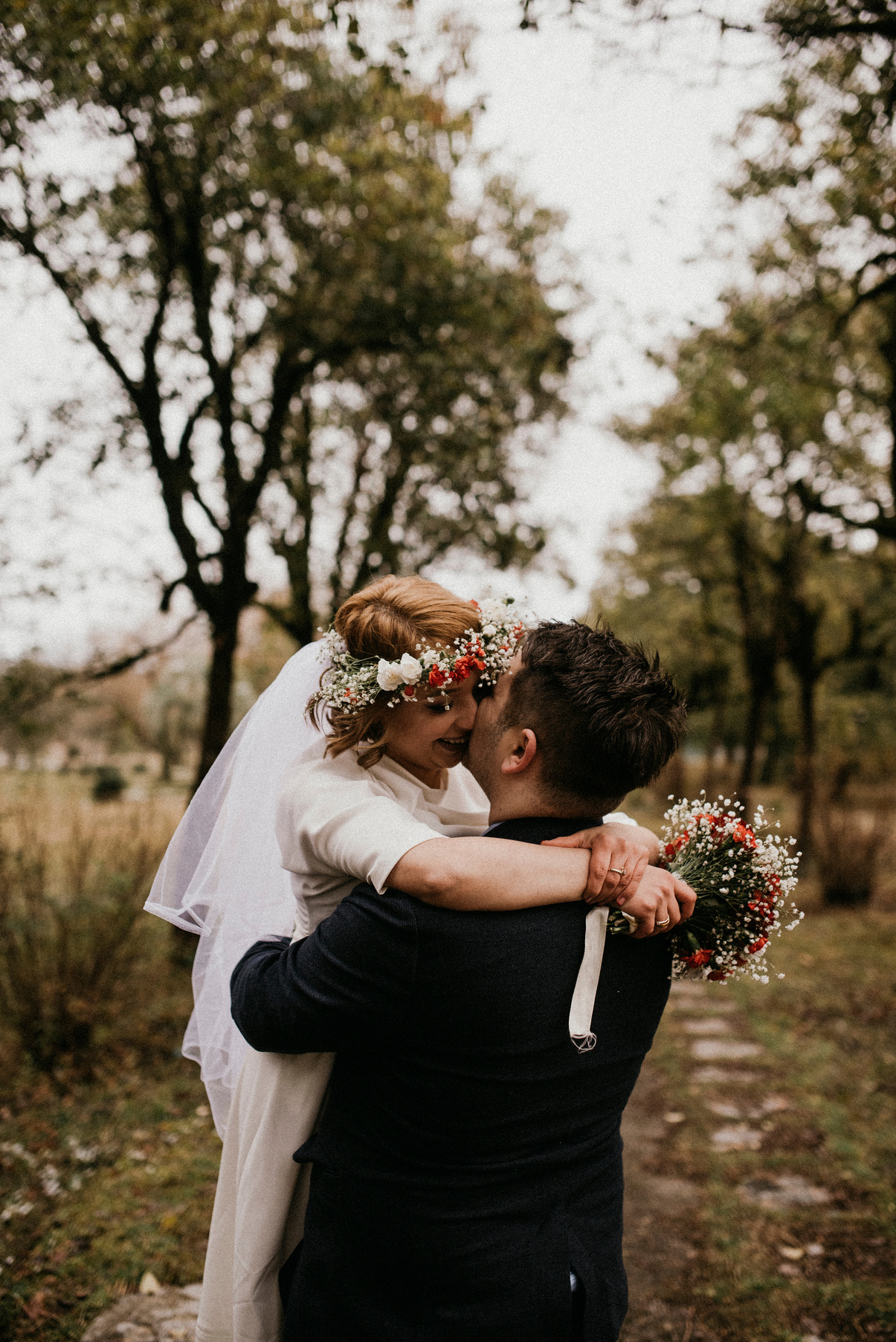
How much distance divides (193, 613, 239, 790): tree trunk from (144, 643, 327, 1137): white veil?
4.97 metres

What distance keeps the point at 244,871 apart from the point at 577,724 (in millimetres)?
1107

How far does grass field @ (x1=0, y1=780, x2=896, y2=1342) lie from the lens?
3.76 m

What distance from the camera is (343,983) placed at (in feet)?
4.98

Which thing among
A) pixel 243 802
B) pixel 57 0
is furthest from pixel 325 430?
pixel 243 802

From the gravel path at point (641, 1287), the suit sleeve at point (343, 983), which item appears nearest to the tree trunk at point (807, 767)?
the gravel path at point (641, 1287)

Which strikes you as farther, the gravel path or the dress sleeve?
the gravel path

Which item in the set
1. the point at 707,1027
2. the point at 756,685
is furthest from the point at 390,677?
the point at 756,685

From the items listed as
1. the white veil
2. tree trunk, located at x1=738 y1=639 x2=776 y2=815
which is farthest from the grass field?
tree trunk, located at x1=738 y1=639 x2=776 y2=815

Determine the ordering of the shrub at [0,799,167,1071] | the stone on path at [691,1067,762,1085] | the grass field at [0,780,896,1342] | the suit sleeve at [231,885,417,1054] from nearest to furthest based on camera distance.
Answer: the suit sleeve at [231,885,417,1054] → the grass field at [0,780,896,1342] → the shrub at [0,799,167,1071] → the stone on path at [691,1067,762,1085]

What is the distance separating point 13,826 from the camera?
20.6 feet

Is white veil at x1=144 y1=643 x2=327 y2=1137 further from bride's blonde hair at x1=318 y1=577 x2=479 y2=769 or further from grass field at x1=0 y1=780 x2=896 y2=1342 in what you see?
grass field at x1=0 y1=780 x2=896 y2=1342

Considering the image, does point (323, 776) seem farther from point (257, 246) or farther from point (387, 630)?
point (257, 246)

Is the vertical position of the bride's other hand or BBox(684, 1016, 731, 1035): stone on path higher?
the bride's other hand

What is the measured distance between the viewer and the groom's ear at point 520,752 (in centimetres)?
178
